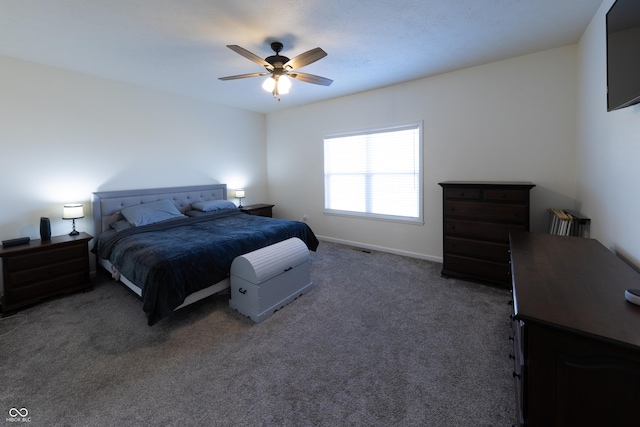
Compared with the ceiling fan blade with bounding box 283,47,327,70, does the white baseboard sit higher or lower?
lower

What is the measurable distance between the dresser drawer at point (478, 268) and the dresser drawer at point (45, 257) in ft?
14.4

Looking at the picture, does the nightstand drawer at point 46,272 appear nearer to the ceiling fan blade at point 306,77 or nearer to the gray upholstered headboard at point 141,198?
the gray upholstered headboard at point 141,198

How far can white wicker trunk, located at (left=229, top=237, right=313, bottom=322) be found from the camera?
252cm

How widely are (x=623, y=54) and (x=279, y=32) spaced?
2.43 metres

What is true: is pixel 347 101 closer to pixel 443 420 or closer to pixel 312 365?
pixel 312 365

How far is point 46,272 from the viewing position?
9.56 feet

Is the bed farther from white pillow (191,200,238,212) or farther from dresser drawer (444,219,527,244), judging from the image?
dresser drawer (444,219,527,244)

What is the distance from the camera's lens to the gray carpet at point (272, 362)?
5.19ft

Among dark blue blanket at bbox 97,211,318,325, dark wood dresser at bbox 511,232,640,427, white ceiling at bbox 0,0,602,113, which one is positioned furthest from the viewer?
dark blue blanket at bbox 97,211,318,325

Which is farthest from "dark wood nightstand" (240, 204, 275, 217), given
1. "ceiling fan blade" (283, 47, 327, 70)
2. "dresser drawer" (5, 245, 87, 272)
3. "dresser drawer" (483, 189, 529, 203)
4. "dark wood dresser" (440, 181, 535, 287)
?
"dresser drawer" (483, 189, 529, 203)

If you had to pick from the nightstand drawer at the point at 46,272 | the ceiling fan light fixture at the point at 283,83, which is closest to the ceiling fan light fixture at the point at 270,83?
the ceiling fan light fixture at the point at 283,83

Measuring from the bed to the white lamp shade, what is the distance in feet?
0.94

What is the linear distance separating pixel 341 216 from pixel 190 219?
100 inches

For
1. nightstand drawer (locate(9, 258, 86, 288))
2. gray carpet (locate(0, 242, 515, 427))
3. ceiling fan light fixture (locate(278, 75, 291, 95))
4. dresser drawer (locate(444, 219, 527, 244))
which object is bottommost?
gray carpet (locate(0, 242, 515, 427))
